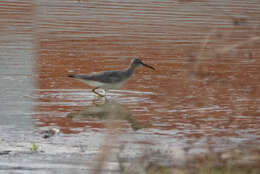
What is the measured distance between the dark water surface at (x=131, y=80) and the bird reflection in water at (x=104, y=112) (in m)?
0.02

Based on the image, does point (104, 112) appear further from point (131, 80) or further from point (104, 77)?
point (131, 80)

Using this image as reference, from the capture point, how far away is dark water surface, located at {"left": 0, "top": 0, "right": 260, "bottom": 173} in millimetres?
8789

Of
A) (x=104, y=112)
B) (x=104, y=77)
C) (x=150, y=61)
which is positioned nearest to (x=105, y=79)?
(x=104, y=77)

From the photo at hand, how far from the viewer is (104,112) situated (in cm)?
1088

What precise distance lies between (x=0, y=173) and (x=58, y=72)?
20.9 ft

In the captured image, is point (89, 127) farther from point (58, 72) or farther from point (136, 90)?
point (58, 72)

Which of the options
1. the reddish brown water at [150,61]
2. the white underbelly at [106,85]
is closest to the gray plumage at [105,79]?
the white underbelly at [106,85]

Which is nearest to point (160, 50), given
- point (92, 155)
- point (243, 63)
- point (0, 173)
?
point (243, 63)

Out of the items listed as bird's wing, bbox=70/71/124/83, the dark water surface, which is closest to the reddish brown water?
the dark water surface

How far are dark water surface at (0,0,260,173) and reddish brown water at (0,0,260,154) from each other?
19 mm

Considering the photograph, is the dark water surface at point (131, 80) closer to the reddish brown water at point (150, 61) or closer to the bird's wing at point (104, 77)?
the reddish brown water at point (150, 61)

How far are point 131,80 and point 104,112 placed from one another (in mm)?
2569

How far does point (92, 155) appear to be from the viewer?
322 inches

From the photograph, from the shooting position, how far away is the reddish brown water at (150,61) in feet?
31.3
